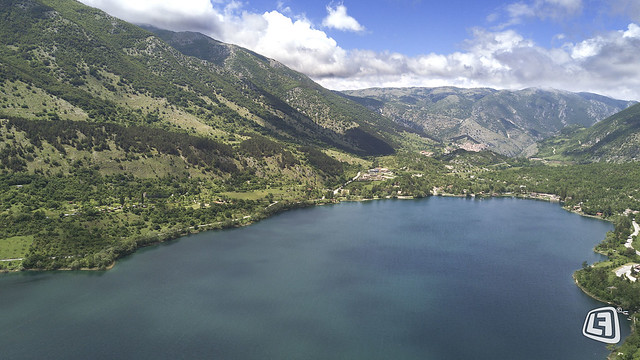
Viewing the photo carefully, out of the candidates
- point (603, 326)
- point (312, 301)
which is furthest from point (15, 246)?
point (603, 326)

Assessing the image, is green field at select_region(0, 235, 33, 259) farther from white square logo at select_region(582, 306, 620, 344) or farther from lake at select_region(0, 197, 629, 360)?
white square logo at select_region(582, 306, 620, 344)

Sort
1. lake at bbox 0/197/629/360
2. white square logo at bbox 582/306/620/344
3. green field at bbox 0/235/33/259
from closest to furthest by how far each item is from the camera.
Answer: lake at bbox 0/197/629/360, white square logo at bbox 582/306/620/344, green field at bbox 0/235/33/259

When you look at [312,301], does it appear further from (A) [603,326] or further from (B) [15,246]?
(B) [15,246]

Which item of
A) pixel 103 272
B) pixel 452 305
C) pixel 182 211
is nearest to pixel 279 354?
pixel 452 305

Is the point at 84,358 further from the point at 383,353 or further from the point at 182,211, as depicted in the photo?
the point at 182,211

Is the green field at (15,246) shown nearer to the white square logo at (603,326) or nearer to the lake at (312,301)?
the lake at (312,301)

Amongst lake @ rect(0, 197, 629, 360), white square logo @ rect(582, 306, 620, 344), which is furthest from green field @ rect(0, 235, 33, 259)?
white square logo @ rect(582, 306, 620, 344)
